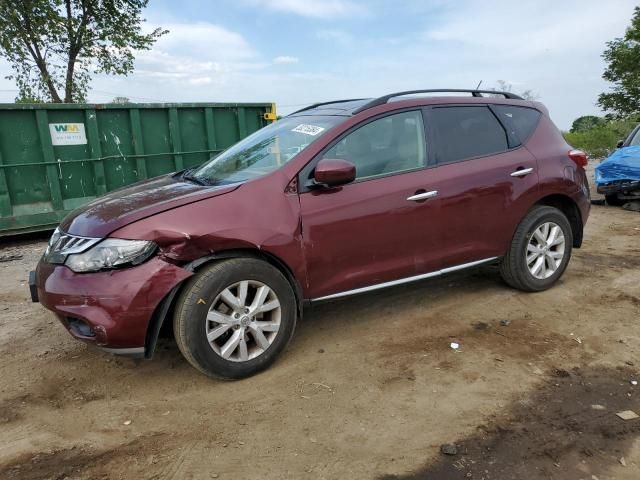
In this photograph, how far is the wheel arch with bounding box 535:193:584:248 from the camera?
4.40 meters

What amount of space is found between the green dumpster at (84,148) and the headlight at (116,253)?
5.40 metres

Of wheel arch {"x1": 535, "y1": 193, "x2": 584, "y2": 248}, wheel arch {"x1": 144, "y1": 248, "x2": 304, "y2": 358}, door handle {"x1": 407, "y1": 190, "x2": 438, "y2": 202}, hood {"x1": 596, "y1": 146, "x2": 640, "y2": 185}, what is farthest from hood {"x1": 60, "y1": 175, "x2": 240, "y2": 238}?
hood {"x1": 596, "y1": 146, "x2": 640, "y2": 185}

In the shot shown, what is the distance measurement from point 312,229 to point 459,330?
1.46 meters


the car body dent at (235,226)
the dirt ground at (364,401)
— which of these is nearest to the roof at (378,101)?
the car body dent at (235,226)

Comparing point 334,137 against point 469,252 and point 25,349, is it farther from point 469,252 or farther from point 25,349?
point 25,349

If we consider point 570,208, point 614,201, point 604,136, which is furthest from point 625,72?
point 570,208

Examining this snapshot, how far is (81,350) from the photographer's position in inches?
143

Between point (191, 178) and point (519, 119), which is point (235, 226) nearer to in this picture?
point (191, 178)

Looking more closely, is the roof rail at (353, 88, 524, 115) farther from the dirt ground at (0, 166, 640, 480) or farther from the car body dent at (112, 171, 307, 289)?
the dirt ground at (0, 166, 640, 480)

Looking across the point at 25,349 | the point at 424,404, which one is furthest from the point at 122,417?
the point at 424,404

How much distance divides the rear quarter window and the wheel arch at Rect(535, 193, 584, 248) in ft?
1.94

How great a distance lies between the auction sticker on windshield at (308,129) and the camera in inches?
138

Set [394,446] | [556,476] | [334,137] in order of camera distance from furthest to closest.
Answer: [334,137]
[394,446]
[556,476]

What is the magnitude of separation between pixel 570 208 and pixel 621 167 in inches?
189
